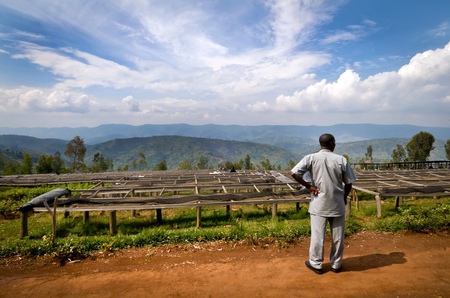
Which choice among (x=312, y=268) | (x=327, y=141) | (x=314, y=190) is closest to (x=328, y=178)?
(x=314, y=190)

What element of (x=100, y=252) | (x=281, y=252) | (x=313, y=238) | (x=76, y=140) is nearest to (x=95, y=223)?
(x=100, y=252)

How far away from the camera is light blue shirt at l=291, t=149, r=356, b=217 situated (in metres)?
3.94

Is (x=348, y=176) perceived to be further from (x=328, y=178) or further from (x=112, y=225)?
(x=112, y=225)

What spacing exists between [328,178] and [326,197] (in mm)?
314

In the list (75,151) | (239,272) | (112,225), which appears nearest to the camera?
(239,272)

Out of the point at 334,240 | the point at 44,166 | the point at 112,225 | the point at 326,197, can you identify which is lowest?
the point at 44,166

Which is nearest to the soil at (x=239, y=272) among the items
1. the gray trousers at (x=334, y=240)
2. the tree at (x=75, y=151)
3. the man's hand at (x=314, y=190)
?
the gray trousers at (x=334, y=240)

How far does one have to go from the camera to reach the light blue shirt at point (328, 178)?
3.94 meters

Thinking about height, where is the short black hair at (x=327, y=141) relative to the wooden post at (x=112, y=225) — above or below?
above

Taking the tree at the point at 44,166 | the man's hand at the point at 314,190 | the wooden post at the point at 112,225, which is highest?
the man's hand at the point at 314,190

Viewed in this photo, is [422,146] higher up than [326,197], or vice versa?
[422,146]

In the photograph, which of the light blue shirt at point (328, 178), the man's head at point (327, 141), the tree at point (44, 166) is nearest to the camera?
the light blue shirt at point (328, 178)

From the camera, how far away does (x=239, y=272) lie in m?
4.21

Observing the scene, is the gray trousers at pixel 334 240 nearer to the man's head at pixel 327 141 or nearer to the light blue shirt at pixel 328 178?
the light blue shirt at pixel 328 178
